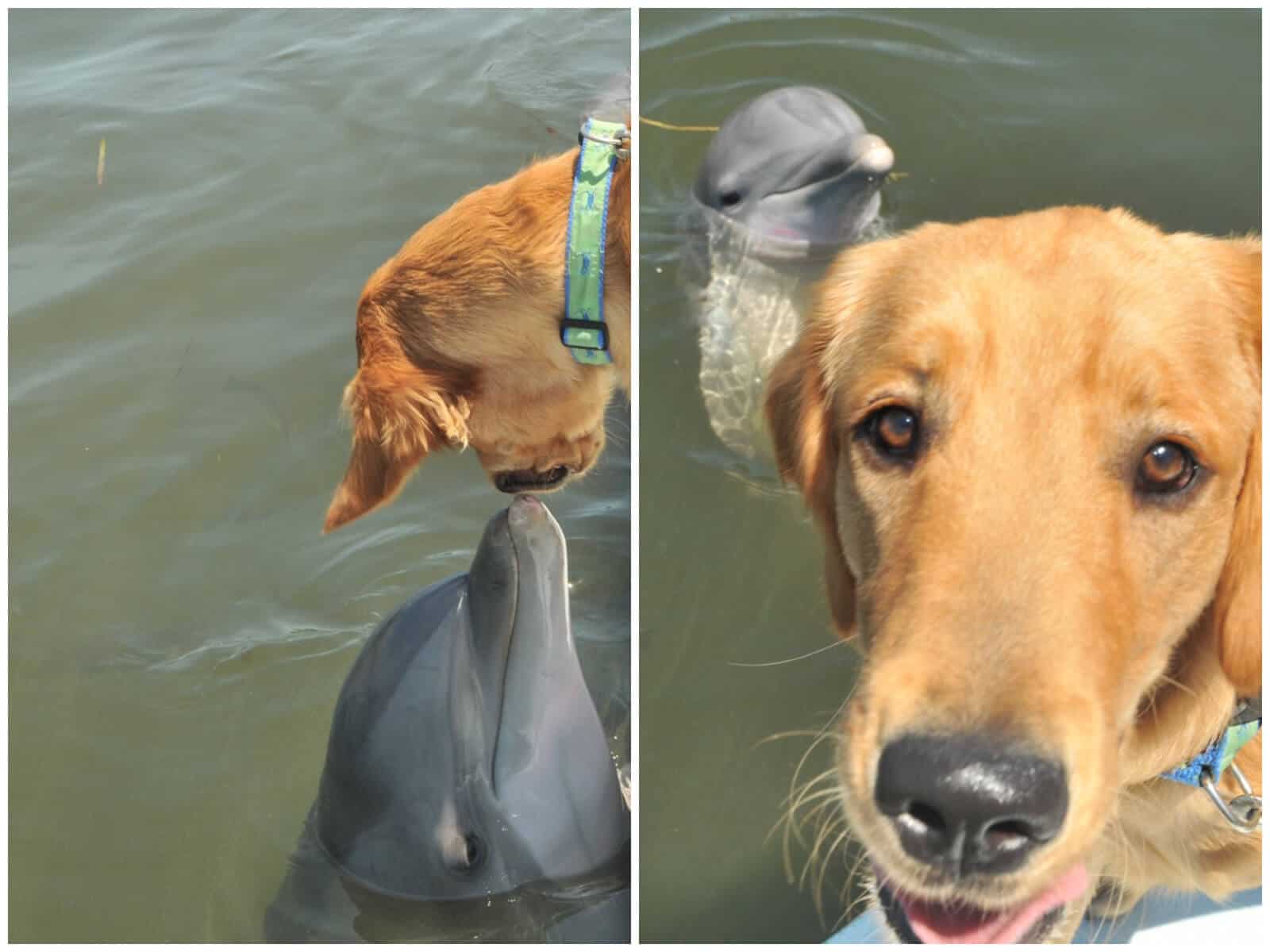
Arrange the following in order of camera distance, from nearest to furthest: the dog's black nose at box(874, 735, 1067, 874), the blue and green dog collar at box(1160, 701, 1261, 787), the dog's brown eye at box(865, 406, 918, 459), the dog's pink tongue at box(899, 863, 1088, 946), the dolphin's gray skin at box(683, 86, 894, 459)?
the dog's black nose at box(874, 735, 1067, 874), the dog's pink tongue at box(899, 863, 1088, 946), the dog's brown eye at box(865, 406, 918, 459), the blue and green dog collar at box(1160, 701, 1261, 787), the dolphin's gray skin at box(683, 86, 894, 459)

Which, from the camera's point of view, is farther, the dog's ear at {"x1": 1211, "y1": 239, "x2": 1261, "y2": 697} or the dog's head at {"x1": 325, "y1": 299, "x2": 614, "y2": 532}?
the dog's head at {"x1": 325, "y1": 299, "x2": 614, "y2": 532}

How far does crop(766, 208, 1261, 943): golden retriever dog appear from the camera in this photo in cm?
145

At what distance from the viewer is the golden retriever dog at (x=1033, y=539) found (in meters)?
1.45

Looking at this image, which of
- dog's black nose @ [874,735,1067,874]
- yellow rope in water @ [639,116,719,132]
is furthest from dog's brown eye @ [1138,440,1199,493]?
yellow rope in water @ [639,116,719,132]

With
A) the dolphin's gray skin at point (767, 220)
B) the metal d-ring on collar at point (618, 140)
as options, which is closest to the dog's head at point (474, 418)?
the metal d-ring on collar at point (618, 140)

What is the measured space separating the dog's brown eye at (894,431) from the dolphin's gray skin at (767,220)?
66.9 inches

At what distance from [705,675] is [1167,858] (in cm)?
109

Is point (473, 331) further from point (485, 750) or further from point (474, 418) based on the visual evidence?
point (485, 750)

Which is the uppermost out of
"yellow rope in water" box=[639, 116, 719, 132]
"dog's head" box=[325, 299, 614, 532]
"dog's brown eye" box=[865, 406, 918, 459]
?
"dog's brown eye" box=[865, 406, 918, 459]

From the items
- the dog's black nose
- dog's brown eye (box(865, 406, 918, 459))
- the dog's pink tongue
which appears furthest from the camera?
dog's brown eye (box(865, 406, 918, 459))

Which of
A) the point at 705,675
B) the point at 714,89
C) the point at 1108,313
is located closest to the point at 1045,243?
the point at 1108,313

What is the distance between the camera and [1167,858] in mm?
2186

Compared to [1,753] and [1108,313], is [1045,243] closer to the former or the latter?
[1108,313]

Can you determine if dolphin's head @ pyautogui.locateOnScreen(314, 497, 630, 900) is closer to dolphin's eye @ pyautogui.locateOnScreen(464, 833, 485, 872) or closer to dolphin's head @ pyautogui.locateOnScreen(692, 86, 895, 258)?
dolphin's eye @ pyautogui.locateOnScreen(464, 833, 485, 872)
